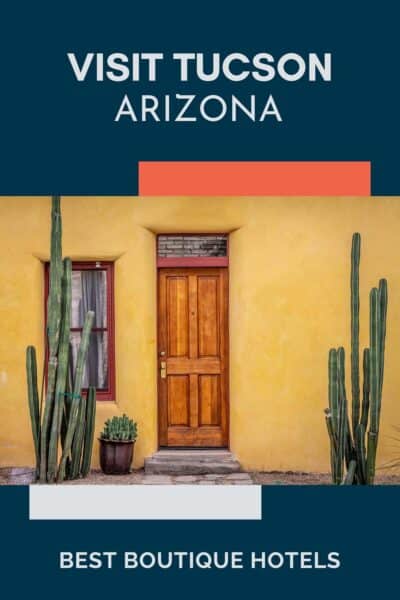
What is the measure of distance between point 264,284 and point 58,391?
2543 mm

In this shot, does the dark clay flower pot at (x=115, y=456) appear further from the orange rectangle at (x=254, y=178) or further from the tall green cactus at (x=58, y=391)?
the orange rectangle at (x=254, y=178)

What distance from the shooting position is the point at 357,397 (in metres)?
6.66

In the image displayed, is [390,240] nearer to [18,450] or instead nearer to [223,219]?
[223,219]

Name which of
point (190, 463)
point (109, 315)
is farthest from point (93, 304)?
point (190, 463)

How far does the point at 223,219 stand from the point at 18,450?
3106 millimetres

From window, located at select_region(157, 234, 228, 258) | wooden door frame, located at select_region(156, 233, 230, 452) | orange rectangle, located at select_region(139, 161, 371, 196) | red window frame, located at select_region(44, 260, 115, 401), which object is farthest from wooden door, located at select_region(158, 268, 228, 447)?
orange rectangle, located at select_region(139, 161, 371, 196)

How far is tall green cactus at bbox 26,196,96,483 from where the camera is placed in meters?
6.46

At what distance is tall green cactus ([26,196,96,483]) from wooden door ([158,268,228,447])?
57.4 inches

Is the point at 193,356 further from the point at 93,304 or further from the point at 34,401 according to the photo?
the point at 34,401

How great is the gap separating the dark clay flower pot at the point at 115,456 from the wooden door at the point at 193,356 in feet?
1.86

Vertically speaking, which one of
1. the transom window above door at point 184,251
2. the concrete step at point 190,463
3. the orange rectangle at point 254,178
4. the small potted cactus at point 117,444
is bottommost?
the concrete step at point 190,463

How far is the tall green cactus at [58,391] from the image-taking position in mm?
6461

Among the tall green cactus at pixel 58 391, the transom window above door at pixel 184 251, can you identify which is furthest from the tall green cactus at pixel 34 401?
the transom window above door at pixel 184 251

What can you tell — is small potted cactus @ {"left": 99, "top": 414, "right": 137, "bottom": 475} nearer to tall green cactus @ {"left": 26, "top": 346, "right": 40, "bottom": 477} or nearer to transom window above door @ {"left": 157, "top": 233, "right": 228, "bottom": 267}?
tall green cactus @ {"left": 26, "top": 346, "right": 40, "bottom": 477}
